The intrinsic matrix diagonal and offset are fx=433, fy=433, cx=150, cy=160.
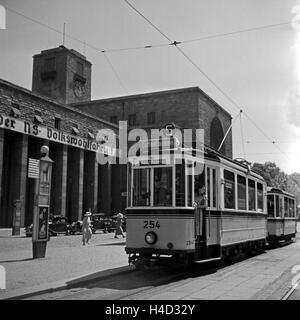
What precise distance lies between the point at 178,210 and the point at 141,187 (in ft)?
3.98

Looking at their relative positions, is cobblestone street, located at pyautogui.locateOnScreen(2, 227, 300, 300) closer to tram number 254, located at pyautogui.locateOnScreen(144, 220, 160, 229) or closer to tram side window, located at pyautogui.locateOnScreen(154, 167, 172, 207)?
tram number 254, located at pyautogui.locateOnScreen(144, 220, 160, 229)

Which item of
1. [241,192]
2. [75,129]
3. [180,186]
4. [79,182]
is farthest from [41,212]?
[79,182]

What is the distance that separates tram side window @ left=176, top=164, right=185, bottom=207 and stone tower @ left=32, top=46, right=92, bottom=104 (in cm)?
5086

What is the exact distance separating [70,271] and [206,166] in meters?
4.41

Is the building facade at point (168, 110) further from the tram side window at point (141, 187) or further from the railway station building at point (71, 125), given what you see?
the tram side window at point (141, 187)

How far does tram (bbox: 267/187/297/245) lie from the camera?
20.0 m

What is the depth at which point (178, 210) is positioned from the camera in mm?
10062

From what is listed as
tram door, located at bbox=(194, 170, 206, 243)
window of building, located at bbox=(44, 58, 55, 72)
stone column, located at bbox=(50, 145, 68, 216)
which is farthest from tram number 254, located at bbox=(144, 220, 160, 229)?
window of building, located at bbox=(44, 58, 55, 72)

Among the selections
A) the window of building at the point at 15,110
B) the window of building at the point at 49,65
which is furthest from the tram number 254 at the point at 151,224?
the window of building at the point at 49,65

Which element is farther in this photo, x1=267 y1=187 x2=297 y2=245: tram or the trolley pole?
x1=267 y1=187 x2=297 y2=245: tram

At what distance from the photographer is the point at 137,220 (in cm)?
1050

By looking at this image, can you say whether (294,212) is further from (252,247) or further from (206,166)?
(206,166)

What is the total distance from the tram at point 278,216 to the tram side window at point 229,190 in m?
7.95
